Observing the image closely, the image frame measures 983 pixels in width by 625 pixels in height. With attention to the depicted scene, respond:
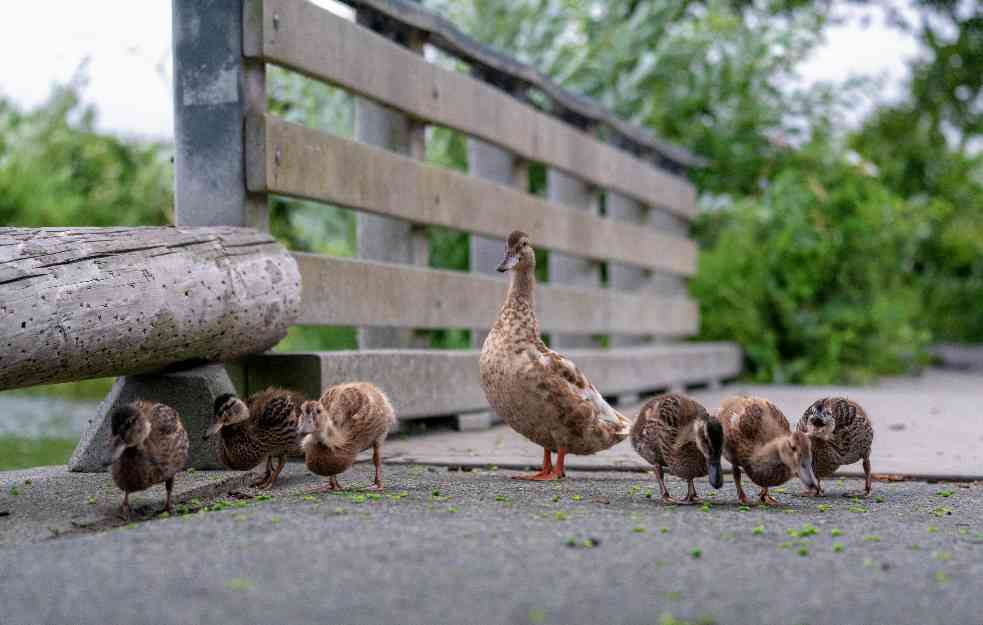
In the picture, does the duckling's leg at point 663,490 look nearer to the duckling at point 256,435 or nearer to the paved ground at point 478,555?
the paved ground at point 478,555

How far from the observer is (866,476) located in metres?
→ 5.48

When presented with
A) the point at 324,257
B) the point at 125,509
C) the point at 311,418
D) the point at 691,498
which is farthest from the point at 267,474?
the point at 691,498

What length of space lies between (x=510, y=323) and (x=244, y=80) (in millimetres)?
1955

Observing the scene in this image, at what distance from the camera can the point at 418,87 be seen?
7.90m

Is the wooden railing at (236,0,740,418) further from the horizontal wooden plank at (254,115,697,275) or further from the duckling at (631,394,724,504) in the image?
the duckling at (631,394,724,504)

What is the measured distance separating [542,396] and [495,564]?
2357mm

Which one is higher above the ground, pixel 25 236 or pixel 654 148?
pixel 654 148

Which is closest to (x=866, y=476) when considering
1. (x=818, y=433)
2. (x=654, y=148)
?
(x=818, y=433)

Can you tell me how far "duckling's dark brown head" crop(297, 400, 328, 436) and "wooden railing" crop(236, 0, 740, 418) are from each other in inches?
47.7

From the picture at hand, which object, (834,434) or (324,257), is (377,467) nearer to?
(324,257)

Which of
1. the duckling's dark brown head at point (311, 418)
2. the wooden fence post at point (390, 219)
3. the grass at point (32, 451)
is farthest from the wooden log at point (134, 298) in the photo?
the grass at point (32, 451)

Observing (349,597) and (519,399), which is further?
(519,399)

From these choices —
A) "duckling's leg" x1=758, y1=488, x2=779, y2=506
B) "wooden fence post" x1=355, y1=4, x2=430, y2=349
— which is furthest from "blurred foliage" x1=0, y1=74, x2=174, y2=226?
"duckling's leg" x1=758, y1=488, x2=779, y2=506

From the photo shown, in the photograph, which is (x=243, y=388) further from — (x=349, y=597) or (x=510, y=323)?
(x=349, y=597)
